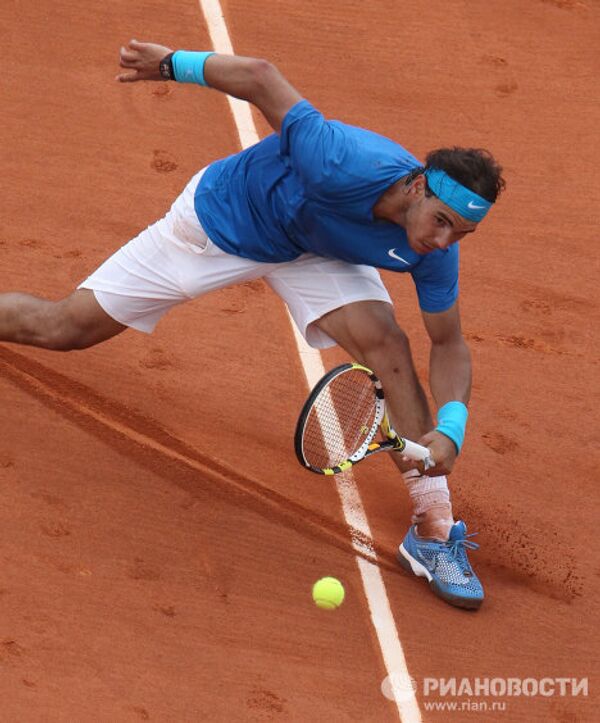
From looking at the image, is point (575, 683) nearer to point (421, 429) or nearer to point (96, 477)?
point (421, 429)

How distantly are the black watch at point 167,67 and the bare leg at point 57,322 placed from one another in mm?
1027

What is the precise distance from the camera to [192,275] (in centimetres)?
635

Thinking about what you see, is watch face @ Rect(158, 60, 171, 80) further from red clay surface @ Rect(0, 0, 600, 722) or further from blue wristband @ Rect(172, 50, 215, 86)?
red clay surface @ Rect(0, 0, 600, 722)

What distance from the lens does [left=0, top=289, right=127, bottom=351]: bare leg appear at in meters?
6.45

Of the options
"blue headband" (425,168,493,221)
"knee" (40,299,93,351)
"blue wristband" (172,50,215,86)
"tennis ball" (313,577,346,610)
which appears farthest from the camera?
"knee" (40,299,93,351)

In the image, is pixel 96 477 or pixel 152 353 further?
pixel 152 353

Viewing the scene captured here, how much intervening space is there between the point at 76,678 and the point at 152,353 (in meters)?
2.23

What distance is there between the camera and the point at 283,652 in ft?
19.7

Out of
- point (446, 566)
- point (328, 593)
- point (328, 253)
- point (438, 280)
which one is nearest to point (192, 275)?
point (328, 253)

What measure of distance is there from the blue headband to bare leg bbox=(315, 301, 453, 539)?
687 millimetres

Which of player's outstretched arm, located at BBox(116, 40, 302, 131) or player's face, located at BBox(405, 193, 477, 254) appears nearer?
player's face, located at BBox(405, 193, 477, 254)

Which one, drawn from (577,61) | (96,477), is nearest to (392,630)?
(96,477)

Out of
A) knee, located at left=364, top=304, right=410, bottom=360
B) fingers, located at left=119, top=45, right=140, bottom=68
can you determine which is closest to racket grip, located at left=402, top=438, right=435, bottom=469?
knee, located at left=364, top=304, right=410, bottom=360

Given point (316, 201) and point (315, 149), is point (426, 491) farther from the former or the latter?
point (315, 149)
